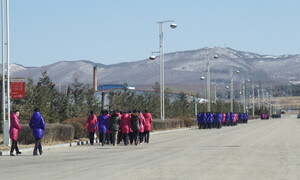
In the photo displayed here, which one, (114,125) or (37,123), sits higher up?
(37,123)

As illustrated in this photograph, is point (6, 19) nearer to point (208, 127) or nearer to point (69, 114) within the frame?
point (69, 114)

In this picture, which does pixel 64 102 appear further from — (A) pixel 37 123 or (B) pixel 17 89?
(A) pixel 37 123

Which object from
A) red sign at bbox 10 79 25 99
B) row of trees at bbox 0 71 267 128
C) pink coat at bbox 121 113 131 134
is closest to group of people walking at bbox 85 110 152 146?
pink coat at bbox 121 113 131 134

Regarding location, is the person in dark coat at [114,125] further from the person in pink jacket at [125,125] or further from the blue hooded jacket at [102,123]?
the person in pink jacket at [125,125]

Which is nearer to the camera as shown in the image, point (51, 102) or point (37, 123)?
point (37, 123)

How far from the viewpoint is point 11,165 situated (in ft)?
48.9

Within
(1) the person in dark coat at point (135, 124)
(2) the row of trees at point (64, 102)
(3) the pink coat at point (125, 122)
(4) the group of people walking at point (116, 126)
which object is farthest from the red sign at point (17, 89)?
(2) the row of trees at point (64, 102)

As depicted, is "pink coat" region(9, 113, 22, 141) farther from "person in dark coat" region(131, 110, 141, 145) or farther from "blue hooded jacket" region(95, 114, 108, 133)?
"person in dark coat" region(131, 110, 141, 145)

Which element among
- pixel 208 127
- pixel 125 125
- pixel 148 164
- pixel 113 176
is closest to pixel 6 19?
pixel 125 125

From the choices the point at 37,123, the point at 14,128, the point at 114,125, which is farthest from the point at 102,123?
the point at 14,128

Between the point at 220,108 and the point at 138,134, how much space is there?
251 feet

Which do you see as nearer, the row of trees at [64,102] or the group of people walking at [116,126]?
the group of people walking at [116,126]

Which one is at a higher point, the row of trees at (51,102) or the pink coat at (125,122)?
the row of trees at (51,102)

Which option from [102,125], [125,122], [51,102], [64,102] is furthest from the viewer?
[64,102]
